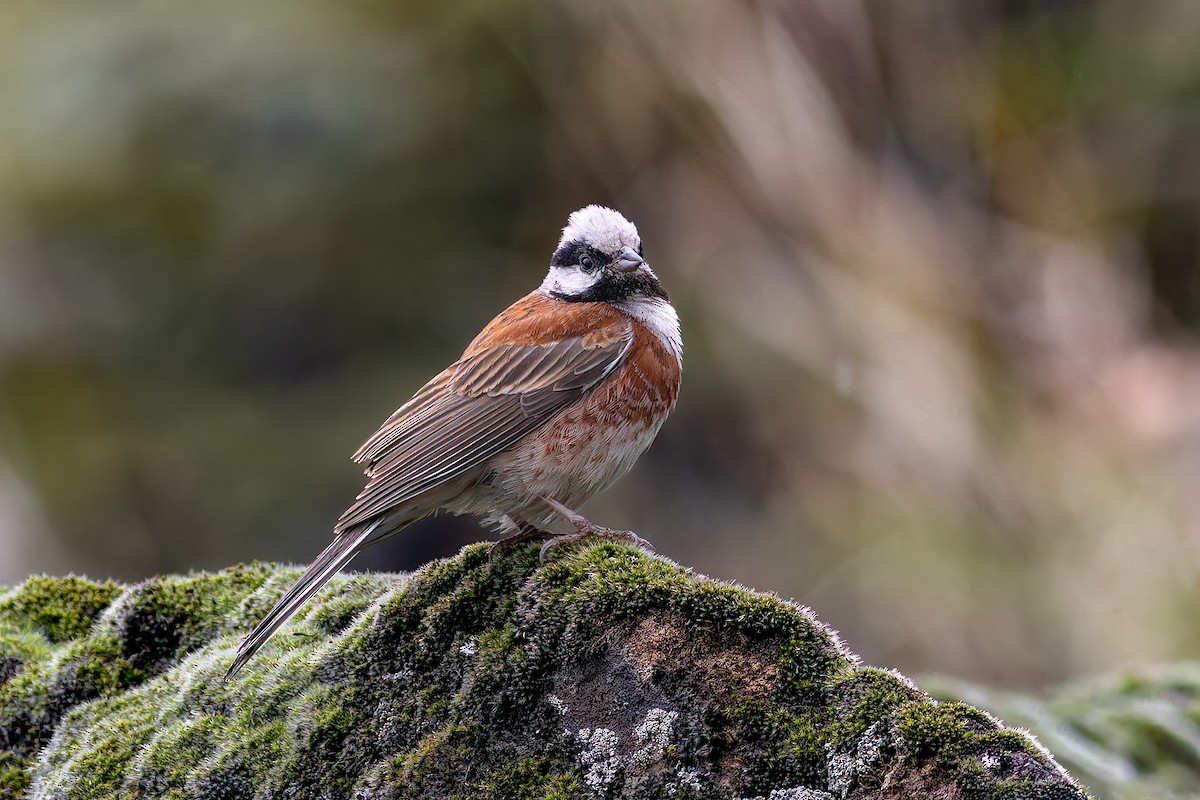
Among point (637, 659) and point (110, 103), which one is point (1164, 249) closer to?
point (637, 659)

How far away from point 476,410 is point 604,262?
3.30 feet

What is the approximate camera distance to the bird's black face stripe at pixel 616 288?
543cm

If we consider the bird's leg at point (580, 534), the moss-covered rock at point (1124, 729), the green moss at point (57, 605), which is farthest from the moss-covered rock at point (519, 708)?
the moss-covered rock at point (1124, 729)

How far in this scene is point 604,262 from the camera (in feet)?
17.9

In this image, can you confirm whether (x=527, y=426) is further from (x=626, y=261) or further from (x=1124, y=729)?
→ (x=1124, y=729)

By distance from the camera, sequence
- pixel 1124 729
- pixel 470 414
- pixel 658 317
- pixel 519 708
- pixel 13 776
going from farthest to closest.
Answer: pixel 658 317 → pixel 1124 729 → pixel 470 414 → pixel 13 776 → pixel 519 708

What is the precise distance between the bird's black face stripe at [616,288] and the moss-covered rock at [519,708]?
1.66 m

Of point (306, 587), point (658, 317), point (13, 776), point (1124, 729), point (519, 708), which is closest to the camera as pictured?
point (519, 708)

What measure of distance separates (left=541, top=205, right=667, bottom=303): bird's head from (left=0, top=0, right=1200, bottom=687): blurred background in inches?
165

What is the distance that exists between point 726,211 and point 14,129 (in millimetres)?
6584

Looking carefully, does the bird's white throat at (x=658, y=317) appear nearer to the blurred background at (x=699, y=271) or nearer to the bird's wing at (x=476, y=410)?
the bird's wing at (x=476, y=410)

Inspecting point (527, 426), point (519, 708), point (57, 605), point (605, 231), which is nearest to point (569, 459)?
point (527, 426)

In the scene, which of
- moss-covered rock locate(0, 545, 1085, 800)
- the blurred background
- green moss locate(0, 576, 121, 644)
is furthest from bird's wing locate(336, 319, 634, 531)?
the blurred background

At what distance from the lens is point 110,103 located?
10.6 m
